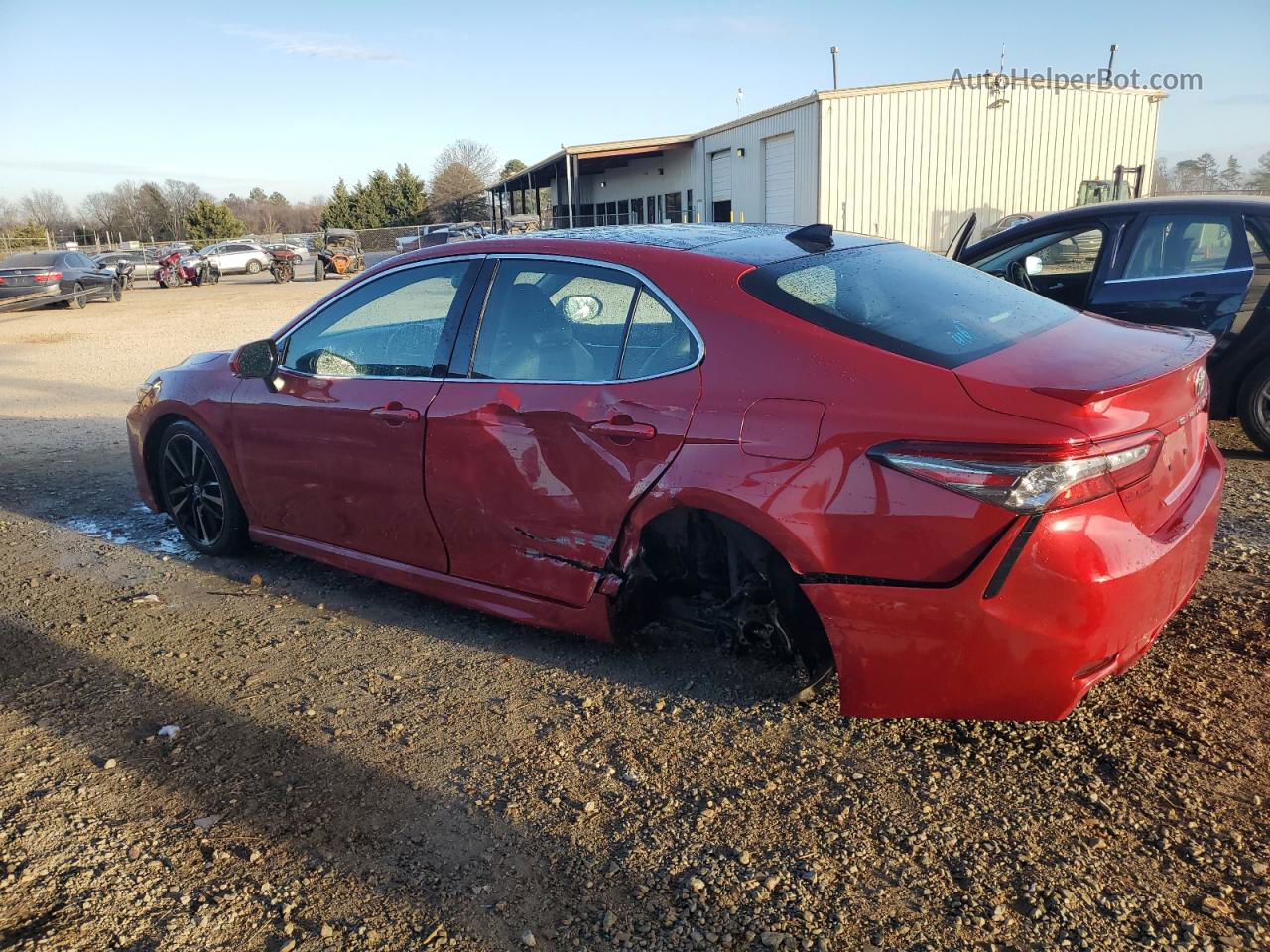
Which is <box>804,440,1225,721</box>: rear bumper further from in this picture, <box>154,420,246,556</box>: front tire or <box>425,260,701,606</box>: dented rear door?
<box>154,420,246,556</box>: front tire

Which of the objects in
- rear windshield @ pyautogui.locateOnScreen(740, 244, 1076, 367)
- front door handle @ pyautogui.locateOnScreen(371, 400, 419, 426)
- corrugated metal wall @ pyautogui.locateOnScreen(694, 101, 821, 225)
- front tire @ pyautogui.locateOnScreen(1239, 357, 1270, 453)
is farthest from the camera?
corrugated metal wall @ pyautogui.locateOnScreen(694, 101, 821, 225)

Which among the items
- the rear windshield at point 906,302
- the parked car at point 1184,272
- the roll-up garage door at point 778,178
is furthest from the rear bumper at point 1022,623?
the roll-up garage door at point 778,178

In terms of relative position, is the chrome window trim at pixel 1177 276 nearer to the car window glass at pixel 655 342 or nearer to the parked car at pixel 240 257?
the car window glass at pixel 655 342

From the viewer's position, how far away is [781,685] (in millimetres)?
3400

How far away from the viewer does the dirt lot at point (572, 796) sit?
7.53ft

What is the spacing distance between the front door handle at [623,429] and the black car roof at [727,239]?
65 centimetres

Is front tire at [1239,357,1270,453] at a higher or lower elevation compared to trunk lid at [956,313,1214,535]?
lower

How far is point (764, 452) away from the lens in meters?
2.88

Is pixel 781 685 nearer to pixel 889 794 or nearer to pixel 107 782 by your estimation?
pixel 889 794

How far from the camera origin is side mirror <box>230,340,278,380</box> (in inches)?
172

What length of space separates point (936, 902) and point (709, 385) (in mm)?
1559

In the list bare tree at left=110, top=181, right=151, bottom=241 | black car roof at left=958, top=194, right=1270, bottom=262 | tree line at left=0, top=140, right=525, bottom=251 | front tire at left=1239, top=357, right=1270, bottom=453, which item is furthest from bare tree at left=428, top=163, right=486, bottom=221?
front tire at left=1239, top=357, right=1270, bottom=453

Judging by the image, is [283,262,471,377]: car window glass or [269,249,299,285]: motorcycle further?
[269,249,299,285]: motorcycle

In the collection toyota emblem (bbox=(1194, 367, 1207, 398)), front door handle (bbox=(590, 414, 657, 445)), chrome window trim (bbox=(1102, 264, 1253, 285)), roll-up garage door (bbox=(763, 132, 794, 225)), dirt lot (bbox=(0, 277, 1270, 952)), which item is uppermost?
roll-up garage door (bbox=(763, 132, 794, 225))
